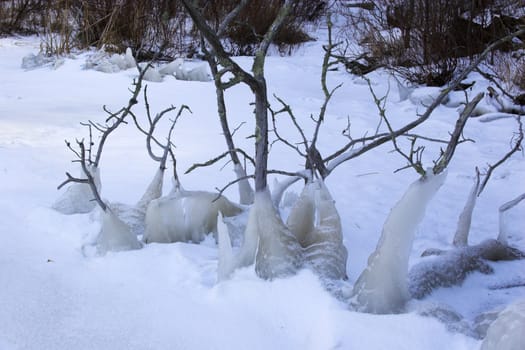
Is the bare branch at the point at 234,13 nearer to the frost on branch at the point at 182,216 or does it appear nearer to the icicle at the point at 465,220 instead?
the frost on branch at the point at 182,216

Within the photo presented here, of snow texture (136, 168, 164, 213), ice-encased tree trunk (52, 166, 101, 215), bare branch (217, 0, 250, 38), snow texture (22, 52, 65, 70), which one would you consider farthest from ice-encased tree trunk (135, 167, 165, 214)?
snow texture (22, 52, 65, 70)

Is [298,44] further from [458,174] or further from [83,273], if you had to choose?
[83,273]

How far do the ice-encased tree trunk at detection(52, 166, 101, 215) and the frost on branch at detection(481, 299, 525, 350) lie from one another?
0.95 meters

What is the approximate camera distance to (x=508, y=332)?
0.73m

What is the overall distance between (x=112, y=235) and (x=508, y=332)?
2.44 feet

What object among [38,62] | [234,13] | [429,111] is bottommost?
[38,62]

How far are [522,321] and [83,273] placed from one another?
74cm

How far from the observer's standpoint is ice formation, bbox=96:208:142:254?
1138 millimetres

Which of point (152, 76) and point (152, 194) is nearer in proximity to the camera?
point (152, 194)

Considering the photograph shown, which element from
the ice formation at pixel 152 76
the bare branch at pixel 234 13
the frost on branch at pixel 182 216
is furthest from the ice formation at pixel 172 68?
the frost on branch at pixel 182 216

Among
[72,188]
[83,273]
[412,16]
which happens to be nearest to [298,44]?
[412,16]

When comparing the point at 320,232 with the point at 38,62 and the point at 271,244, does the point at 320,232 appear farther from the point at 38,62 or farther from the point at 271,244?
the point at 38,62

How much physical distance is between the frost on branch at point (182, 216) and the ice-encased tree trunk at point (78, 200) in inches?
9.0

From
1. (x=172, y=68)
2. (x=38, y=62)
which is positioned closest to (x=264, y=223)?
(x=172, y=68)
